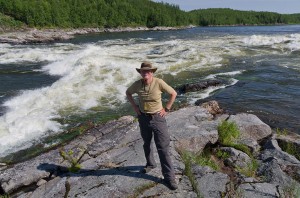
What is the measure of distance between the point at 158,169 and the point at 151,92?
5.93ft

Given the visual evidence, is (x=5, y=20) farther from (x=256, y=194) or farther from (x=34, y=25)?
(x=256, y=194)

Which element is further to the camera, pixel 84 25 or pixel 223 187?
pixel 84 25

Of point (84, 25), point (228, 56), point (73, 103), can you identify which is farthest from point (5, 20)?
point (73, 103)

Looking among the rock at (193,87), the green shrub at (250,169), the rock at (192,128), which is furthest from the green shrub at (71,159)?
the rock at (193,87)

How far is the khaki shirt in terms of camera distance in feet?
20.7

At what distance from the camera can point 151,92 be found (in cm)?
632

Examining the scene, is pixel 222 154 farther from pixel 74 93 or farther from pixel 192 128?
pixel 74 93

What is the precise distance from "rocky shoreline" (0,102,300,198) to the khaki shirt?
1497mm

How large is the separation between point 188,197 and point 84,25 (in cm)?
10178

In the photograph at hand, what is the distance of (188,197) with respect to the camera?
20.6ft

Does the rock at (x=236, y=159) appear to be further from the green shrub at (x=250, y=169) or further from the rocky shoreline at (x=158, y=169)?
the green shrub at (x=250, y=169)

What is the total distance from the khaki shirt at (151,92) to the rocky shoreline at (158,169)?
4.91 feet

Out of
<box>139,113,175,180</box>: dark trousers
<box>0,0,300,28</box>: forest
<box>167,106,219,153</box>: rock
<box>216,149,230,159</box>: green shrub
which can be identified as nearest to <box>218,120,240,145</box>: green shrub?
<box>167,106,219,153</box>: rock

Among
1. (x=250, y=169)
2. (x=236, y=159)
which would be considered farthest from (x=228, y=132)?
(x=250, y=169)
